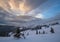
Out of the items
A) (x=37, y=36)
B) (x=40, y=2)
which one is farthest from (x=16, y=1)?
(x=37, y=36)

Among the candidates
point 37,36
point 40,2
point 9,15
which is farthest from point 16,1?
point 37,36

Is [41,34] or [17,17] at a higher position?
[17,17]

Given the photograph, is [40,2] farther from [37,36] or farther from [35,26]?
[37,36]

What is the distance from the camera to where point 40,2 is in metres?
2.22

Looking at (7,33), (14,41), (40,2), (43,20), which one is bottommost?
(14,41)

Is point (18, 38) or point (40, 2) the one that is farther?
point (40, 2)

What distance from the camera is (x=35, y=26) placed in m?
2.15

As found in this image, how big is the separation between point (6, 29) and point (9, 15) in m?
0.27

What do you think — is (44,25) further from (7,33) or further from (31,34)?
(7,33)

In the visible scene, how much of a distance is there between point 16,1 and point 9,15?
0.30 m

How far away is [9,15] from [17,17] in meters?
0.15

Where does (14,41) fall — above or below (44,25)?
below

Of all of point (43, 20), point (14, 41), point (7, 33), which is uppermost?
point (43, 20)

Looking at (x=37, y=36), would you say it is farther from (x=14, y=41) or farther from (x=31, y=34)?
(x=14, y=41)
